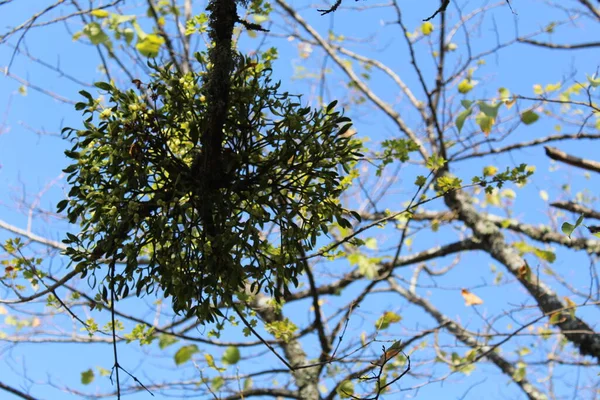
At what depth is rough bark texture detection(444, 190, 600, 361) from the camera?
3307 mm

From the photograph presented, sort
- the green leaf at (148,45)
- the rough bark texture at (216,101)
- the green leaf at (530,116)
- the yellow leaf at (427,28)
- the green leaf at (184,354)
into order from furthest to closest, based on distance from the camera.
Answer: the yellow leaf at (427,28)
the green leaf at (530,116)
the green leaf at (148,45)
the green leaf at (184,354)
the rough bark texture at (216,101)

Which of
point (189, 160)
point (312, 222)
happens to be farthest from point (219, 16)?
point (312, 222)

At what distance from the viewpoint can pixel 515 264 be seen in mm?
3686

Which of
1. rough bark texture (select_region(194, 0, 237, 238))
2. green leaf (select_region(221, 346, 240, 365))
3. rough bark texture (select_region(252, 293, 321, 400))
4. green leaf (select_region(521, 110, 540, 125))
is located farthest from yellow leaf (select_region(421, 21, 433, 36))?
green leaf (select_region(221, 346, 240, 365))

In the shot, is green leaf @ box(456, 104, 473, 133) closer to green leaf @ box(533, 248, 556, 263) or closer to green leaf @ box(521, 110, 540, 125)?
green leaf @ box(521, 110, 540, 125)

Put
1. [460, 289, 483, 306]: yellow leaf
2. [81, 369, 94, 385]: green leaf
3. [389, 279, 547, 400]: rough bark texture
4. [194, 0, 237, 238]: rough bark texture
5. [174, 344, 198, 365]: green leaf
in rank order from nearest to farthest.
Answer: [194, 0, 237, 238]: rough bark texture → [174, 344, 198, 365]: green leaf → [81, 369, 94, 385]: green leaf → [460, 289, 483, 306]: yellow leaf → [389, 279, 547, 400]: rough bark texture

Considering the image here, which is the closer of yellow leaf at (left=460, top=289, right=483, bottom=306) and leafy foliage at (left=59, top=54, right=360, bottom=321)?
leafy foliage at (left=59, top=54, right=360, bottom=321)

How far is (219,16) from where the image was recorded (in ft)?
5.12

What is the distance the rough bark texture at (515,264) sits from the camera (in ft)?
10.8

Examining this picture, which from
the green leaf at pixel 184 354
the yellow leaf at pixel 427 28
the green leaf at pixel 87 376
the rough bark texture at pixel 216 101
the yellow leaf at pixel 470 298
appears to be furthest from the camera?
the yellow leaf at pixel 427 28

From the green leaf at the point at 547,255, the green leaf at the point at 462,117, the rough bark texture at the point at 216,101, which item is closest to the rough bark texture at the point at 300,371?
the green leaf at the point at 547,255

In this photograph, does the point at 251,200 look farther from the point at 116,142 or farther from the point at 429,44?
the point at 429,44

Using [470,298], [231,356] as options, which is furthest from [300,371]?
[231,356]

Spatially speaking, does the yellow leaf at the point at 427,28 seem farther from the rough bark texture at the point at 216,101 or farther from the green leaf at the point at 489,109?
the rough bark texture at the point at 216,101
